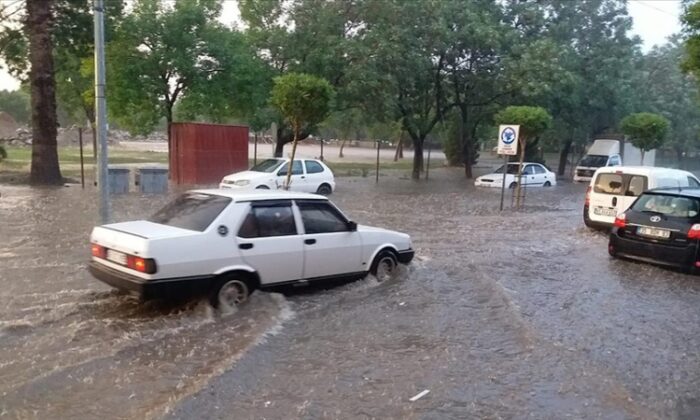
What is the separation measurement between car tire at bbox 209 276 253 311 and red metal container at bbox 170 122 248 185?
59.2ft

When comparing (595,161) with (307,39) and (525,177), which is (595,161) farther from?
(307,39)

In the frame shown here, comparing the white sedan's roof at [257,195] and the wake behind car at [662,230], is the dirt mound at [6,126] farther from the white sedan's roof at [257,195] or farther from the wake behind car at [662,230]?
the wake behind car at [662,230]

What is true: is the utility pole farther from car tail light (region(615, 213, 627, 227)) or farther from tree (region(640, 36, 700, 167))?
tree (region(640, 36, 700, 167))

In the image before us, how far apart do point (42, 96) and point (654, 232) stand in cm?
1932

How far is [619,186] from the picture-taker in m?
15.2


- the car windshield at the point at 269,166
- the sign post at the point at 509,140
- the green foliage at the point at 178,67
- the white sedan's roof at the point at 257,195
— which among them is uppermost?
the green foliage at the point at 178,67

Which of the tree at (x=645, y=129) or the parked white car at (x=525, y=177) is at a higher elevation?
the tree at (x=645, y=129)

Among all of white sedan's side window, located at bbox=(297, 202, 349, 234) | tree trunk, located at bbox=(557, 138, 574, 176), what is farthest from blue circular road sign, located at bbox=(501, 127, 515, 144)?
tree trunk, located at bbox=(557, 138, 574, 176)

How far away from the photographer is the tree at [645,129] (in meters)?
34.3

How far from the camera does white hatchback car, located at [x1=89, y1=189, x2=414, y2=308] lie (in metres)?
7.16

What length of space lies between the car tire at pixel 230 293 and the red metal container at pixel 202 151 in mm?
18048

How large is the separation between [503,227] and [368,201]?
6123mm

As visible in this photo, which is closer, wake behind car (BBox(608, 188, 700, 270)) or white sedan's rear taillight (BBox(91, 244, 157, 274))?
white sedan's rear taillight (BBox(91, 244, 157, 274))

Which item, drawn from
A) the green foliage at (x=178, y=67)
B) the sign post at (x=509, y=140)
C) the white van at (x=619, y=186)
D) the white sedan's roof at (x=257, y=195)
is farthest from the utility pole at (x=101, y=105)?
the green foliage at (x=178, y=67)
